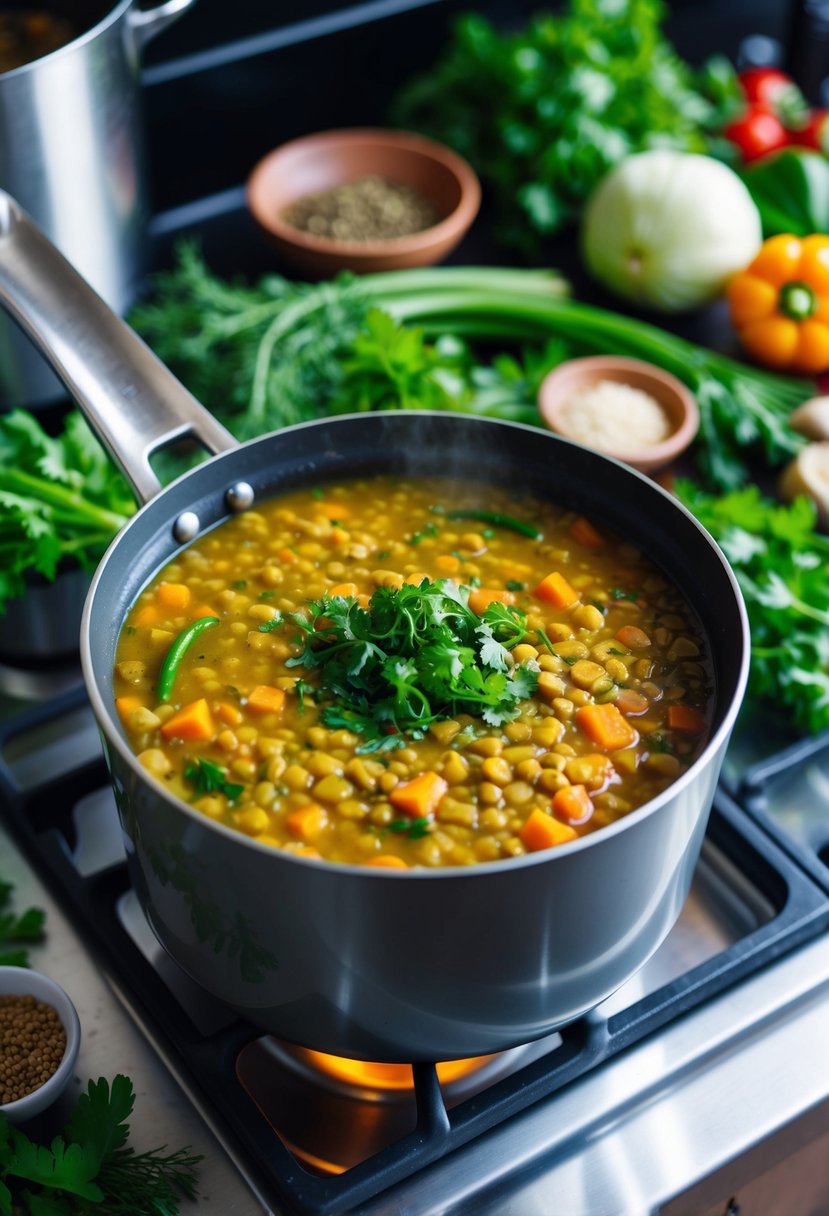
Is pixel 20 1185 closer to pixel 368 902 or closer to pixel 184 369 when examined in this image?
pixel 368 902

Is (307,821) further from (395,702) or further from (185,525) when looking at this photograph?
(185,525)

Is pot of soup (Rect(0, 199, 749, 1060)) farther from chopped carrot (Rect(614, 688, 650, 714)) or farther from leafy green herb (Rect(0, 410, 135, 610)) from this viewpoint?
leafy green herb (Rect(0, 410, 135, 610))

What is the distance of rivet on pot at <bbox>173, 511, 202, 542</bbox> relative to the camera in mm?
1691

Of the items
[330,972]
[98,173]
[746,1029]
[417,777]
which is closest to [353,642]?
[417,777]

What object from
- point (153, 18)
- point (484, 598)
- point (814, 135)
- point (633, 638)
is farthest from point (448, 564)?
point (814, 135)

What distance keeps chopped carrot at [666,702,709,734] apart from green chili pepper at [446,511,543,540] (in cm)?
37

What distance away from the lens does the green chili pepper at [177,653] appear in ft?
5.05


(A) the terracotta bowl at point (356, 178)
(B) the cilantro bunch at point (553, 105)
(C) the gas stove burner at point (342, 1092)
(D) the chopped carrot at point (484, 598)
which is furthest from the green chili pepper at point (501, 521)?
(B) the cilantro bunch at point (553, 105)

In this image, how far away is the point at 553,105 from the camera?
2.91 meters

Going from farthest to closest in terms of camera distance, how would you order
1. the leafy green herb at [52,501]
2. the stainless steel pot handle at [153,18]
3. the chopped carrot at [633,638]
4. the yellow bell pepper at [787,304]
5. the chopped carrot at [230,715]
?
the yellow bell pepper at [787,304]
the stainless steel pot handle at [153,18]
the leafy green herb at [52,501]
the chopped carrot at [633,638]
the chopped carrot at [230,715]

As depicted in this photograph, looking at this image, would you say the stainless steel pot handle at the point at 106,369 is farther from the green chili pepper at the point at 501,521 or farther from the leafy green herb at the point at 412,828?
the leafy green herb at the point at 412,828

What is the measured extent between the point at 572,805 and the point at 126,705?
1.78 feet

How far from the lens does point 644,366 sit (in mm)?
2525

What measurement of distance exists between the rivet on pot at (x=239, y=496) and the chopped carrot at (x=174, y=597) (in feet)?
0.49
